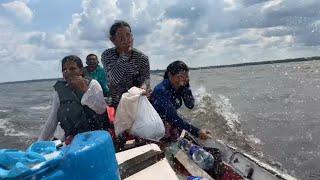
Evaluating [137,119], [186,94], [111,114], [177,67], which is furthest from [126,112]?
[186,94]

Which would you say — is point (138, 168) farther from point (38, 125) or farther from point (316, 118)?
point (38, 125)

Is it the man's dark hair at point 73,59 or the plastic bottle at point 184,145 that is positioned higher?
the man's dark hair at point 73,59

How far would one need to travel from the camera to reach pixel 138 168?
331 cm

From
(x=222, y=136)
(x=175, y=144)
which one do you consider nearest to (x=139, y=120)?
(x=175, y=144)

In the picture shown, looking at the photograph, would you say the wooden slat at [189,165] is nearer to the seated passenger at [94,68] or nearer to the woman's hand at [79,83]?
the woman's hand at [79,83]

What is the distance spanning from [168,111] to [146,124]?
86 centimetres

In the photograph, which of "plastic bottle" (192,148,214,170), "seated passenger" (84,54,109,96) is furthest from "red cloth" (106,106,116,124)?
"seated passenger" (84,54,109,96)

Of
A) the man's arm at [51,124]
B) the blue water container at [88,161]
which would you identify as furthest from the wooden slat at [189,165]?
the blue water container at [88,161]

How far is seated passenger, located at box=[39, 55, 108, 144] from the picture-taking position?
4.75 m

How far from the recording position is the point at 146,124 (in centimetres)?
509

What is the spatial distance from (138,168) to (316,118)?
14.4 m

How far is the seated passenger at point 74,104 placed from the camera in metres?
4.75

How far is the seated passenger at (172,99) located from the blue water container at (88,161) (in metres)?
3.36

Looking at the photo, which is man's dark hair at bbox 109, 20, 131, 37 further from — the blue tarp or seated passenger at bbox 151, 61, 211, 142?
the blue tarp
